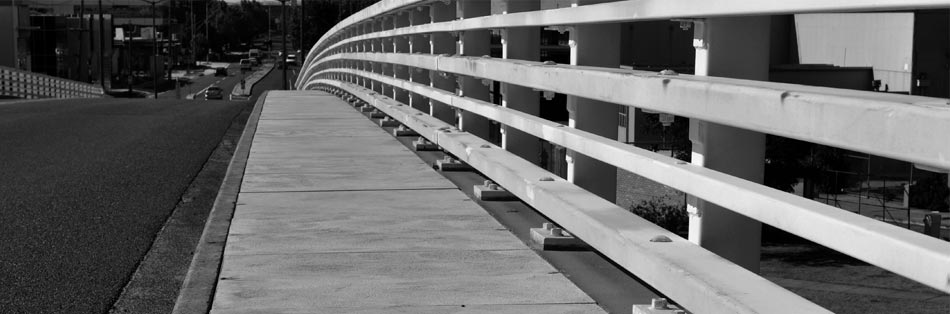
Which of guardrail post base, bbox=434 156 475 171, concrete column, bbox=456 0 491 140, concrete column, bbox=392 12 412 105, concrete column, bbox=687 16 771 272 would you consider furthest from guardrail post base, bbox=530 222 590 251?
concrete column, bbox=392 12 412 105

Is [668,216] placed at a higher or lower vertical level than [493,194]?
lower

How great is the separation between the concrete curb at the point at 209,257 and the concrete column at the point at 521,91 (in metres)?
1.54

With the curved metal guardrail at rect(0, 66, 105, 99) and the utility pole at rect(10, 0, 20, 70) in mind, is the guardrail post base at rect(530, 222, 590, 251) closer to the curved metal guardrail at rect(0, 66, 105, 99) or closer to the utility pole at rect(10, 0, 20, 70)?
the curved metal guardrail at rect(0, 66, 105, 99)

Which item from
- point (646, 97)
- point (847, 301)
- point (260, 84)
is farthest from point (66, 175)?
point (260, 84)

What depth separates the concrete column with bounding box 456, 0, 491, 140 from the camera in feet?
28.2

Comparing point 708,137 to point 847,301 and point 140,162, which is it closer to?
point 140,162

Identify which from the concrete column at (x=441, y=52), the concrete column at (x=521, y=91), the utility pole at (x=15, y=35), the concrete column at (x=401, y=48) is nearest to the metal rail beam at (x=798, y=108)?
the concrete column at (x=521, y=91)

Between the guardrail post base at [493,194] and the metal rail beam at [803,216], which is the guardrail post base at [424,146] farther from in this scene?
the metal rail beam at [803,216]

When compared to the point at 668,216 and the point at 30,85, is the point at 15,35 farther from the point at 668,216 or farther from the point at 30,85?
the point at 668,216

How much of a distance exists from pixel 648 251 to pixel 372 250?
1.84 meters

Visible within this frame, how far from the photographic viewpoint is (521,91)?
7.17 meters

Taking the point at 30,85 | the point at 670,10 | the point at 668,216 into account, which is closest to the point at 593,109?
the point at 670,10

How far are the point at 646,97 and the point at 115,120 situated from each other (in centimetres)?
1314

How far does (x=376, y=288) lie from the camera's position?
16.2 feet
